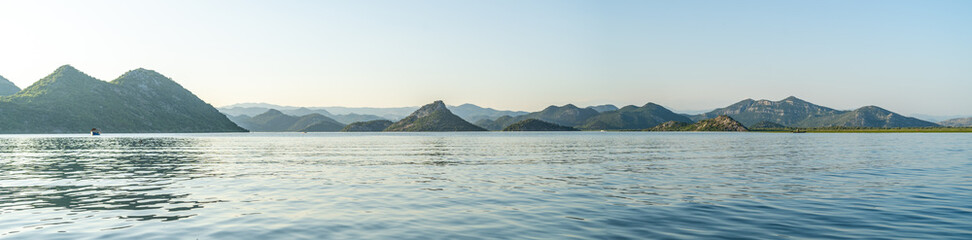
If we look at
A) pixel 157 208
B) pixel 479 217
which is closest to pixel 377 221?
pixel 479 217

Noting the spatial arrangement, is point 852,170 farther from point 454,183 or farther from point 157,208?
point 157,208

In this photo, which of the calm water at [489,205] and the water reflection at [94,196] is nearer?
the calm water at [489,205]

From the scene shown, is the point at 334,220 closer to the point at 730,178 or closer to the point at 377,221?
the point at 377,221

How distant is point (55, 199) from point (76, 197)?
1.01m

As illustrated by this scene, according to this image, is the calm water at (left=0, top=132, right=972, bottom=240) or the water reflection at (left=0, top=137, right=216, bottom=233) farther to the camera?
the water reflection at (left=0, top=137, right=216, bottom=233)

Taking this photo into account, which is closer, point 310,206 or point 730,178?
point 310,206

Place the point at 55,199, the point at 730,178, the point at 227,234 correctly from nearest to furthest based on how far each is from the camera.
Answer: the point at 227,234 < the point at 55,199 < the point at 730,178

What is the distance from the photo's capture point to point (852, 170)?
46344 millimetres

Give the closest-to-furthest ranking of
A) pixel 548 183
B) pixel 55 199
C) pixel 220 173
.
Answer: pixel 55 199 < pixel 548 183 < pixel 220 173

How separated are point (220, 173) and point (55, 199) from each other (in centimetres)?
1699

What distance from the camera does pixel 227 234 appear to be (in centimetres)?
1809

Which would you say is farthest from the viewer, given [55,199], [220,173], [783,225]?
[220,173]

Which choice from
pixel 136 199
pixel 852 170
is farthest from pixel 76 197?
pixel 852 170

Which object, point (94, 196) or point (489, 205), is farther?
point (94, 196)
